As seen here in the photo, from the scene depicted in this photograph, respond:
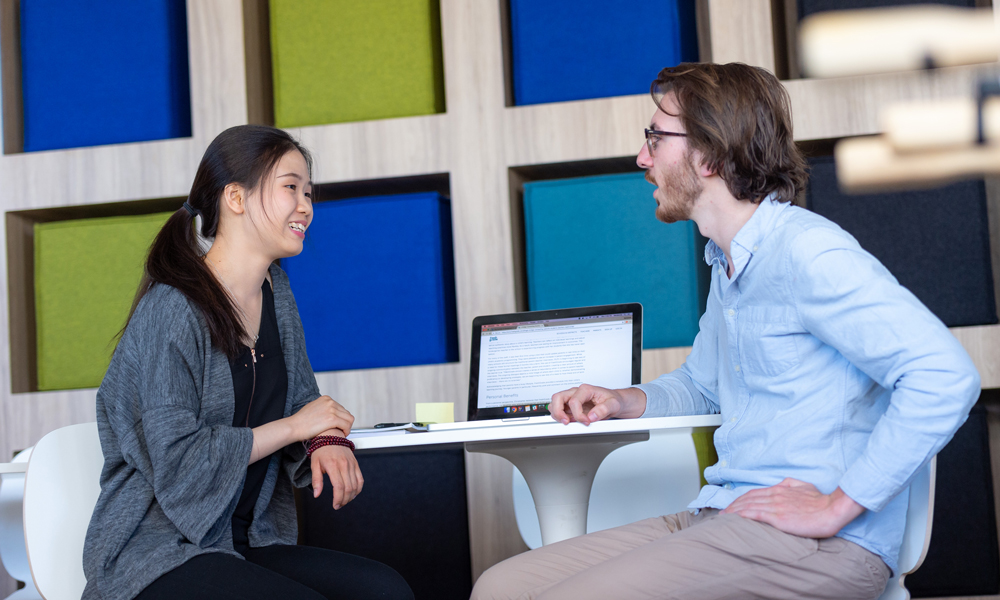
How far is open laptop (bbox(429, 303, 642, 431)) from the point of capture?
1.95m

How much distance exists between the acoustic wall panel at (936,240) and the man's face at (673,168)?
3.60ft

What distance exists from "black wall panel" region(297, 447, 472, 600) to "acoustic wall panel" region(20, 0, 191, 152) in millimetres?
1299

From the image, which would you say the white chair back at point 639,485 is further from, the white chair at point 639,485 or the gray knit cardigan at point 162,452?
the gray knit cardigan at point 162,452

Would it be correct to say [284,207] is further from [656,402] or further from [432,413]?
[656,402]

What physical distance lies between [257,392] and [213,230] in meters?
0.35

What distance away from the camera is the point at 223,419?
148 centimetres

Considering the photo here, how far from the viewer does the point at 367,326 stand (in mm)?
2539

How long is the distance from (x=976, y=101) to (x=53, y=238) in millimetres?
2817

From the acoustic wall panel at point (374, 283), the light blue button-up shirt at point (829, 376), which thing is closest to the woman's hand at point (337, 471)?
the light blue button-up shirt at point (829, 376)

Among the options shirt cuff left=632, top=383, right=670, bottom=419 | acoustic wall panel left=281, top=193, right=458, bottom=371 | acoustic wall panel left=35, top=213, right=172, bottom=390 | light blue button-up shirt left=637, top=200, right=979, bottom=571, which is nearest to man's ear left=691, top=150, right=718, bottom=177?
light blue button-up shirt left=637, top=200, right=979, bottom=571

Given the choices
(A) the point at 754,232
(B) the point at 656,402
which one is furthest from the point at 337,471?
(A) the point at 754,232

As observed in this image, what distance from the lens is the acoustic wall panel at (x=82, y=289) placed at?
8.57 feet

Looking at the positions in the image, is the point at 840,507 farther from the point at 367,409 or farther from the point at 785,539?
the point at 367,409

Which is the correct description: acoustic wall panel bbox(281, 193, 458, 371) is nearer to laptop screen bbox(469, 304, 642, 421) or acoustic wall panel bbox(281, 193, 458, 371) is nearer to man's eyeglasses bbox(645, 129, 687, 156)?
laptop screen bbox(469, 304, 642, 421)
